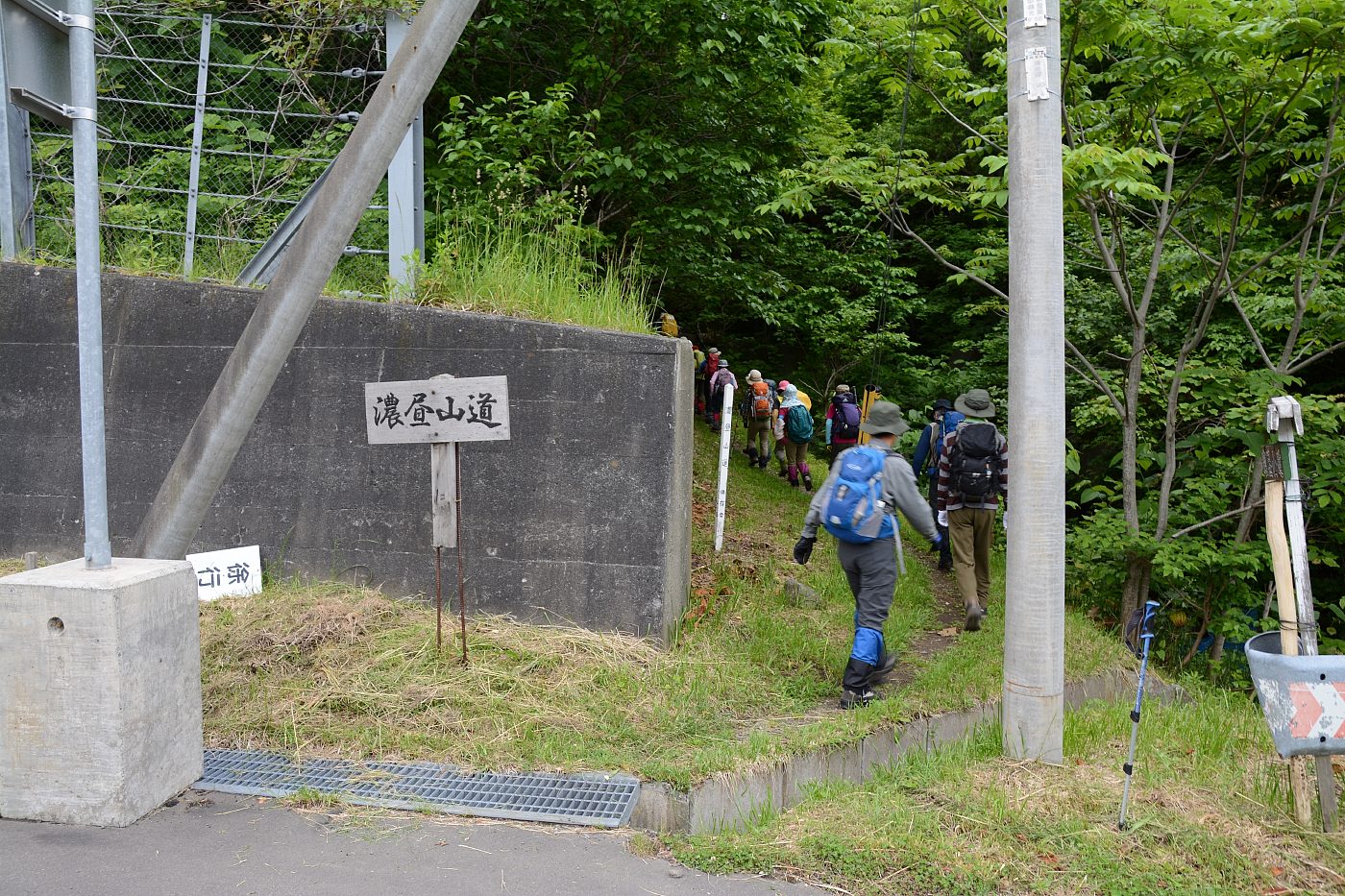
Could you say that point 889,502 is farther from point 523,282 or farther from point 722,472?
point 722,472

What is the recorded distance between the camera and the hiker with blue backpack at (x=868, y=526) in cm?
580

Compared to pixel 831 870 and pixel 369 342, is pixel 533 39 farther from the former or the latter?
pixel 831 870

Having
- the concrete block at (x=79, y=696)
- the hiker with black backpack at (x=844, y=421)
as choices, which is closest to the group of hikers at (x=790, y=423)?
the hiker with black backpack at (x=844, y=421)

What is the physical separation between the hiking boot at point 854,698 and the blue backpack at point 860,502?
95 centimetres

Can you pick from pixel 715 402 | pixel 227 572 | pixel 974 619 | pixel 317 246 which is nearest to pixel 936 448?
pixel 974 619

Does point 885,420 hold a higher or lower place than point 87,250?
lower

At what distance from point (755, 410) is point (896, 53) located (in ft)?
22.1

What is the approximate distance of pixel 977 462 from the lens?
313 inches

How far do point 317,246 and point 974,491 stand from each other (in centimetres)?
562

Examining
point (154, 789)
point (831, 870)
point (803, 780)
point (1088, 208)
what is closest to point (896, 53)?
point (1088, 208)

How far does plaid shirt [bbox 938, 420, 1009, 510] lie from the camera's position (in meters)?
7.99

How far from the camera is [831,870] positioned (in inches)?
149

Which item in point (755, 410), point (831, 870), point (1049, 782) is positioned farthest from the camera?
point (755, 410)

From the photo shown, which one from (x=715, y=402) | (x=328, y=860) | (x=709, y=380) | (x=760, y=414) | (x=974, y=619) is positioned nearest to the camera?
(x=328, y=860)
